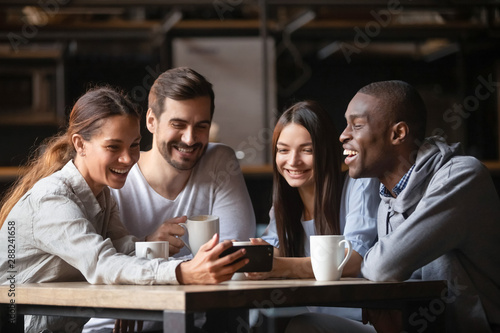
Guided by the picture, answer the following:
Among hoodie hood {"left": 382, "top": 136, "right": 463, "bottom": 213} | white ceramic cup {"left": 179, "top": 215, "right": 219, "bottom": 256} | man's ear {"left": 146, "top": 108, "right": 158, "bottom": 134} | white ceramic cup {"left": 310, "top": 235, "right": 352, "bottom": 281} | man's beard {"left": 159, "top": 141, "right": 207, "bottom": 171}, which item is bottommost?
white ceramic cup {"left": 310, "top": 235, "right": 352, "bottom": 281}

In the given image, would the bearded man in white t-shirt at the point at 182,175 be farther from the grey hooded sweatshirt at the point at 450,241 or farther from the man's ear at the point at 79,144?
the grey hooded sweatshirt at the point at 450,241

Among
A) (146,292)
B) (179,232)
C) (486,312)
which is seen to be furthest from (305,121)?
(146,292)

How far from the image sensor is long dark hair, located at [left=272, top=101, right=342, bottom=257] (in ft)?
6.66

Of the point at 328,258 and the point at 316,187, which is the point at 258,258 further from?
the point at 316,187

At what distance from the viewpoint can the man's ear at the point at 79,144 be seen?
5.84 feet

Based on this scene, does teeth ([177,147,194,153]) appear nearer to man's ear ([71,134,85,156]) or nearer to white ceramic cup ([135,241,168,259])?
man's ear ([71,134,85,156])

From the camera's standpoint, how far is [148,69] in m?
4.17

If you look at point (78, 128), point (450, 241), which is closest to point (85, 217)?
point (78, 128)

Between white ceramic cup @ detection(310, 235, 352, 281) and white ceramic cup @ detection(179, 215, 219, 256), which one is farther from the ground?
white ceramic cup @ detection(179, 215, 219, 256)

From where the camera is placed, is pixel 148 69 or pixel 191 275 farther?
pixel 148 69

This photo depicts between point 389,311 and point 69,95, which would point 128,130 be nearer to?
point 389,311

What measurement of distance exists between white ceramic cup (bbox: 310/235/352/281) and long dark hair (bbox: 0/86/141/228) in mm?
574

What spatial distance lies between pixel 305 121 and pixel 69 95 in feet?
7.76

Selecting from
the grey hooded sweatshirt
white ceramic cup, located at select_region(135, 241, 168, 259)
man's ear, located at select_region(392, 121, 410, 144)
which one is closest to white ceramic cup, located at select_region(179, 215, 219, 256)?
white ceramic cup, located at select_region(135, 241, 168, 259)
